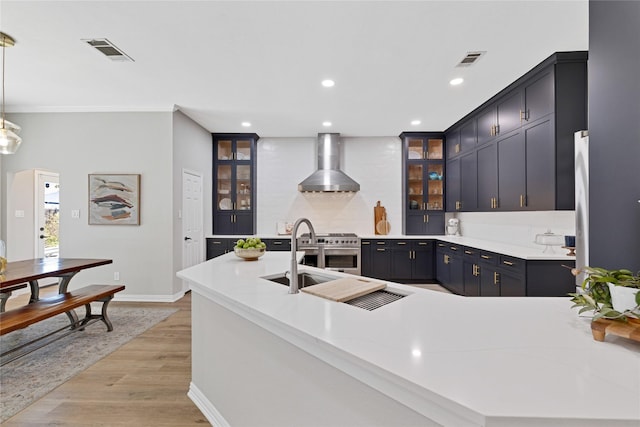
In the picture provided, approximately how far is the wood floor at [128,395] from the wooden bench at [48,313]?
0.22 m

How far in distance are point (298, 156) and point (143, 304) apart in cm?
355

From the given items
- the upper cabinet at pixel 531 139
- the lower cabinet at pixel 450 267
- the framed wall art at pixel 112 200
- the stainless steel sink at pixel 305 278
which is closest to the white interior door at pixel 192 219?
the framed wall art at pixel 112 200

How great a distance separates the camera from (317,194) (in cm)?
564

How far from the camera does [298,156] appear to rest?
5637 mm

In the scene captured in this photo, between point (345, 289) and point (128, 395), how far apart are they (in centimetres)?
182

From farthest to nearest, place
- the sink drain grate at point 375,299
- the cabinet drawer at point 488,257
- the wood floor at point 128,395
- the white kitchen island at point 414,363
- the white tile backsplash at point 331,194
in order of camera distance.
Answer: the white tile backsplash at point 331,194
the cabinet drawer at point 488,257
the wood floor at point 128,395
the sink drain grate at point 375,299
the white kitchen island at point 414,363

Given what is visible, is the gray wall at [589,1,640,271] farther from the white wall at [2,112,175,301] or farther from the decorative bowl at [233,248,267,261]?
the white wall at [2,112,175,301]

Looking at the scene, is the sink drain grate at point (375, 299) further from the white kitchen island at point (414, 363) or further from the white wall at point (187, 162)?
the white wall at point (187, 162)

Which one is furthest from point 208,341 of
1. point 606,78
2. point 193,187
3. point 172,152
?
point 193,187

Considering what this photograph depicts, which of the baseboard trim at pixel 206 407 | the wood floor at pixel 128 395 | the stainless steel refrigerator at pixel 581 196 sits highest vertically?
the stainless steel refrigerator at pixel 581 196

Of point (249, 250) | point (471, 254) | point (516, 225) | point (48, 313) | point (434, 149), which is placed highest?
point (434, 149)

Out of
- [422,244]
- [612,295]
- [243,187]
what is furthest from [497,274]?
[243,187]

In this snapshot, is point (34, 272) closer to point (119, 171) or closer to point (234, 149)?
point (119, 171)

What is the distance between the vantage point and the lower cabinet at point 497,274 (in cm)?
270
